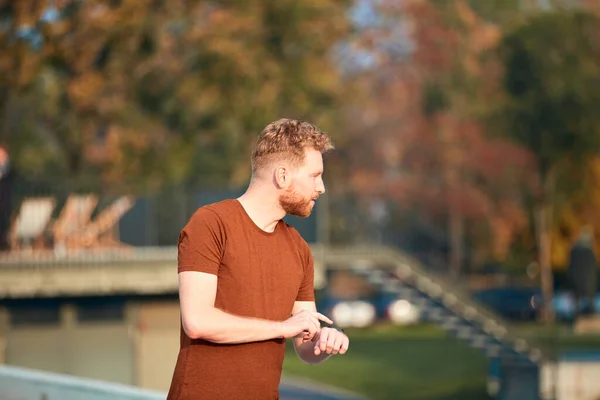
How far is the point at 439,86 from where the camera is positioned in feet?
206

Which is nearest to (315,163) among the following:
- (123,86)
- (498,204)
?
(123,86)

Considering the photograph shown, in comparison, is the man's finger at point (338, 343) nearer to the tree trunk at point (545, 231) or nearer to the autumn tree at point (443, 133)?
the tree trunk at point (545, 231)

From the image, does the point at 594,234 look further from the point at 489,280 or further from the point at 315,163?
the point at 315,163

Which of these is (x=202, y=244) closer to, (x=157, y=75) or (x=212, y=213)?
(x=212, y=213)

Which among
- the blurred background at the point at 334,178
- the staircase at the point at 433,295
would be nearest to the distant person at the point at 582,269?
the blurred background at the point at 334,178

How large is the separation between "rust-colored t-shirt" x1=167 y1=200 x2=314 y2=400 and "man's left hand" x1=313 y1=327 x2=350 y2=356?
15 cm

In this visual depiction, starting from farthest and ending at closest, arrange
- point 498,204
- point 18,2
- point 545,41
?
point 498,204
point 545,41
point 18,2

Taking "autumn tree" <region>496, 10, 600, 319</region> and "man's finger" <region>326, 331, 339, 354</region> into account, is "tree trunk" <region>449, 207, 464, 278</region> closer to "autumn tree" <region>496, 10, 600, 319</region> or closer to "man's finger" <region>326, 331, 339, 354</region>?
"autumn tree" <region>496, 10, 600, 319</region>

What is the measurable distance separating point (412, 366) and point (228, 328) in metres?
32.2

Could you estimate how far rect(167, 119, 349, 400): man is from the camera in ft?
13.3

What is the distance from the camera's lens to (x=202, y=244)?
160 inches

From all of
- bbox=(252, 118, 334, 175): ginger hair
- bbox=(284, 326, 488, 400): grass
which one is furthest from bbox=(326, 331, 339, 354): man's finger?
bbox=(284, 326, 488, 400): grass

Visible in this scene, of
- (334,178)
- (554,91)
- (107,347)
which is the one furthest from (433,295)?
(334,178)

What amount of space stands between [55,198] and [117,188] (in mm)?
1759
